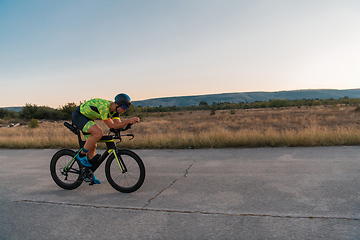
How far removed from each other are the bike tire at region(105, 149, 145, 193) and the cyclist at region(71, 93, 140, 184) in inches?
19.0

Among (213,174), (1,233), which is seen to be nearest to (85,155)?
(1,233)

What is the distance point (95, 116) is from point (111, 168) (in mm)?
1040

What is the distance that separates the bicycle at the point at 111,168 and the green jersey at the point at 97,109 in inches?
14.5

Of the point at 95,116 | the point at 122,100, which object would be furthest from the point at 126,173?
the point at 122,100

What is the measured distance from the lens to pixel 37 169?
714 cm

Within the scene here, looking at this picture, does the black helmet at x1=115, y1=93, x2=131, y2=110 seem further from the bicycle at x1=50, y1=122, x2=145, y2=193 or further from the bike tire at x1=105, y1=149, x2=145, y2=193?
the bike tire at x1=105, y1=149, x2=145, y2=193

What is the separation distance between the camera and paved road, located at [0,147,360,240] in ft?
10.5

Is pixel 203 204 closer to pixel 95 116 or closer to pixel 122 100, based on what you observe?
pixel 122 100

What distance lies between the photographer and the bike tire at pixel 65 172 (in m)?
5.18

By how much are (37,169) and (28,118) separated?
1593 inches

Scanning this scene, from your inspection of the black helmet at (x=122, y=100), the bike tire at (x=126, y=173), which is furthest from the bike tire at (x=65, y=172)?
the black helmet at (x=122, y=100)

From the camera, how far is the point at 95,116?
4.90 m

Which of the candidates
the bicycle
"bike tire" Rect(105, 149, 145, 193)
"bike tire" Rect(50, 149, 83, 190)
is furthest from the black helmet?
"bike tire" Rect(50, 149, 83, 190)

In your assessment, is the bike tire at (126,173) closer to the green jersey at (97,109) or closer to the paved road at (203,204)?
the paved road at (203,204)
